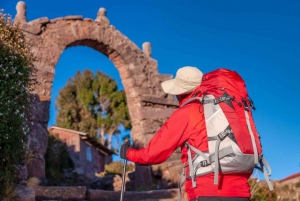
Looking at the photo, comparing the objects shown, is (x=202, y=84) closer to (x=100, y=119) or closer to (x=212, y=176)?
(x=212, y=176)

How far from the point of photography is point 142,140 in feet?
36.3

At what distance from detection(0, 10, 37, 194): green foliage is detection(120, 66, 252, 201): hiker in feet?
8.84

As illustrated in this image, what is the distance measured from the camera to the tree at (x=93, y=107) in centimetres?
2809

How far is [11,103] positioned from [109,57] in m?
6.09

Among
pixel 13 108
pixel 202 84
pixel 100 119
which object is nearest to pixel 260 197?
pixel 13 108

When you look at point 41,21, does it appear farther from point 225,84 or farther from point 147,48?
point 225,84

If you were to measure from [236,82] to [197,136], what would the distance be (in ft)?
1.60

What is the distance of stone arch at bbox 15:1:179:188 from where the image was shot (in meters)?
9.62

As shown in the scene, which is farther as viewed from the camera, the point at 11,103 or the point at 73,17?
the point at 73,17

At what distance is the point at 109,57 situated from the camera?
453 inches

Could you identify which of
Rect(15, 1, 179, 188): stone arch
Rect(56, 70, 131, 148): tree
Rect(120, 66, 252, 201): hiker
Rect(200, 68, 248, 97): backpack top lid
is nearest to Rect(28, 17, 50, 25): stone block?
Rect(15, 1, 179, 188): stone arch

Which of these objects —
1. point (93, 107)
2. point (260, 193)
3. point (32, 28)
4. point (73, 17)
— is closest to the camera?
point (260, 193)

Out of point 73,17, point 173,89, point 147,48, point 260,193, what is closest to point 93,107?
point 147,48

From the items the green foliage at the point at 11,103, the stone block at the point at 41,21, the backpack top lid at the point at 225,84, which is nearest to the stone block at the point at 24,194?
the green foliage at the point at 11,103
